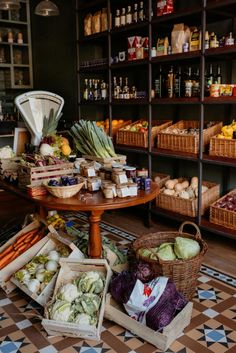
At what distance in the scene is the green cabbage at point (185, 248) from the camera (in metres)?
2.55

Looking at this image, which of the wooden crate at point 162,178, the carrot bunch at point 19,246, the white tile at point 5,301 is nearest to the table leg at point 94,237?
the carrot bunch at point 19,246

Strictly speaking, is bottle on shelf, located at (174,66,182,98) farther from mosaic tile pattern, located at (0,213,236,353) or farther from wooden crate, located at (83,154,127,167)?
mosaic tile pattern, located at (0,213,236,353)

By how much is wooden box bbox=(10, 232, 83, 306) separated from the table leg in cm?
9

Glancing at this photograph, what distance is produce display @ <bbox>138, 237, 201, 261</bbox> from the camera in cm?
256

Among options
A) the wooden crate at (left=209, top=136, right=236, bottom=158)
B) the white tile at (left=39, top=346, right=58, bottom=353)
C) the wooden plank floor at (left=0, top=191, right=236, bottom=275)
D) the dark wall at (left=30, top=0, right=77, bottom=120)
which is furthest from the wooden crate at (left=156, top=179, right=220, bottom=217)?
the white tile at (left=39, top=346, right=58, bottom=353)

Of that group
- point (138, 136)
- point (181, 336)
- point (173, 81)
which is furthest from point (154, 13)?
point (181, 336)

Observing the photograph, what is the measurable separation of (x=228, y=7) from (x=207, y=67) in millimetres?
713

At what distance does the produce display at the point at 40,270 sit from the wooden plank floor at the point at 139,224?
1.23 metres

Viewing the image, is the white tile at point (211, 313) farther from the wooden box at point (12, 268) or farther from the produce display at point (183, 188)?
the produce display at point (183, 188)

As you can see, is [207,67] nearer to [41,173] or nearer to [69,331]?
[41,173]

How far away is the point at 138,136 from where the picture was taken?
4141 mm

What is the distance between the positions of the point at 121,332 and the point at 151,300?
0.27 meters

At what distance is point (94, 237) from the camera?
2.60m

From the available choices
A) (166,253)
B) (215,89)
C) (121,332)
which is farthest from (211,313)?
(215,89)
